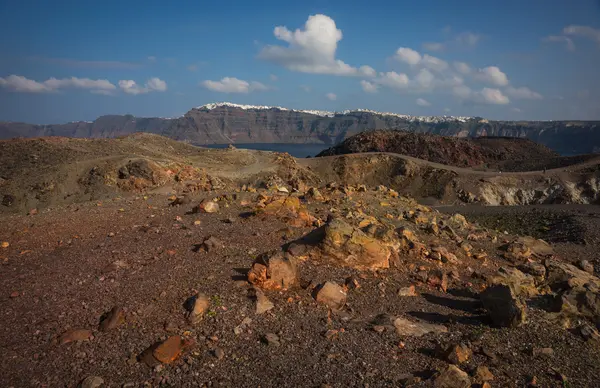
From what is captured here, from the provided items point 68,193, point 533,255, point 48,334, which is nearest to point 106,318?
point 48,334

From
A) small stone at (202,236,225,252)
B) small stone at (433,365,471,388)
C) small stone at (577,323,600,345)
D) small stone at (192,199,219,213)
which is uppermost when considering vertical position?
small stone at (192,199,219,213)

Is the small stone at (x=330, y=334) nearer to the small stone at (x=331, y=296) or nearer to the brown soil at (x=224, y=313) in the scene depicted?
the brown soil at (x=224, y=313)

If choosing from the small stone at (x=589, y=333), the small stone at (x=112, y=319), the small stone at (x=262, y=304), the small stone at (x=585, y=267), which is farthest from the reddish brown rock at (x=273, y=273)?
the small stone at (x=585, y=267)

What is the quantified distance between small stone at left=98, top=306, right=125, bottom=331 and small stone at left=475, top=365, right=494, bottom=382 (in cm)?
540

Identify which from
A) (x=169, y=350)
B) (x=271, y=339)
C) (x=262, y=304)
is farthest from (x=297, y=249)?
(x=169, y=350)

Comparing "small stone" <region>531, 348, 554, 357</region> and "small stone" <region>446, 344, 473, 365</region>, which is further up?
"small stone" <region>446, 344, 473, 365</region>

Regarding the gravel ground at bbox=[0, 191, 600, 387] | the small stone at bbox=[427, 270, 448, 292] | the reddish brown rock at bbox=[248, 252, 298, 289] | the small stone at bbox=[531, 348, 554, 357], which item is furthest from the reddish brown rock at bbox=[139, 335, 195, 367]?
the small stone at bbox=[427, 270, 448, 292]

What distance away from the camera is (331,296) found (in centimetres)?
673

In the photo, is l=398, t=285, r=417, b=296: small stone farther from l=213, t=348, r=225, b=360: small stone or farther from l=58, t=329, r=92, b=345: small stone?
l=58, t=329, r=92, b=345: small stone

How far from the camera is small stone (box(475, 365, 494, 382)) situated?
490 centimetres

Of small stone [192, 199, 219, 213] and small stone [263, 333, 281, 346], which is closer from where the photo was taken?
small stone [263, 333, 281, 346]

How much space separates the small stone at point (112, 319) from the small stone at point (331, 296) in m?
3.36

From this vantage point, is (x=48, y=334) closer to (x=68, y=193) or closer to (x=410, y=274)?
(x=410, y=274)

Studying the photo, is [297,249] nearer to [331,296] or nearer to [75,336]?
[331,296]
